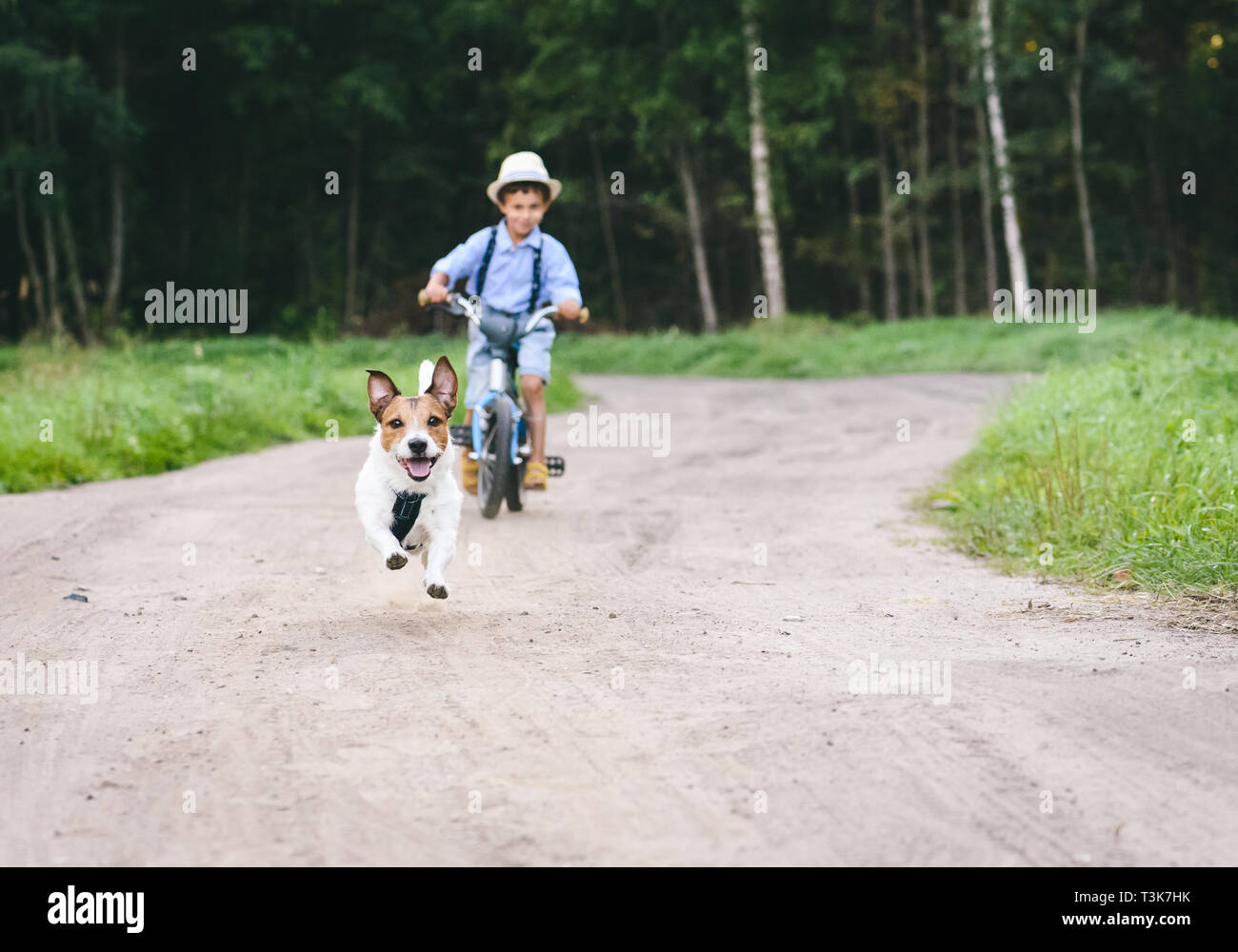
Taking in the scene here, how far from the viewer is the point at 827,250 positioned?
44344 millimetres

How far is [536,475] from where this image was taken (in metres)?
9.23

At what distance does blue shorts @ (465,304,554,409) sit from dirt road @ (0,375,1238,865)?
116 centimetres

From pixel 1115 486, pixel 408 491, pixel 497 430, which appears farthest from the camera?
pixel 497 430

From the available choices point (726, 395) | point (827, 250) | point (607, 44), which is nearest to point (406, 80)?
point (607, 44)

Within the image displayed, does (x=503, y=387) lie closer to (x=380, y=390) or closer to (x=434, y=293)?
(x=434, y=293)

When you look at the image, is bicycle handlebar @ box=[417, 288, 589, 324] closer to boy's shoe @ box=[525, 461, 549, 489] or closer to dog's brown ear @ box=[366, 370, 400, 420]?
boy's shoe @ box=[525, 461, 549, 489]

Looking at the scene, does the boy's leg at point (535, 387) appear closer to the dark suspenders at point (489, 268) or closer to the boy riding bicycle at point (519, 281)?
the boy riding bicycle at point (519, 281)

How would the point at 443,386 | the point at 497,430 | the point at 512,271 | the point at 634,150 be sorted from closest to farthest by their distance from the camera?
the point at 443,386 < the point at 497,430 < the point at 512,271 < the point at 634,150

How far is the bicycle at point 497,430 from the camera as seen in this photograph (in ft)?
28.8

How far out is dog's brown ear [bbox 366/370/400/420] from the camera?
6.10m

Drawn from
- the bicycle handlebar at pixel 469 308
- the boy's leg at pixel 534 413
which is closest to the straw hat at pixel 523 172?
the bicycle handlebar at pixel 469 308

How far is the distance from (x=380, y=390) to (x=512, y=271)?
3.26 meters

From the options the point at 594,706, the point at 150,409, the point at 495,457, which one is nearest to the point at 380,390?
the point at 594,706

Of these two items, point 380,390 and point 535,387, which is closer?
point 380,390
